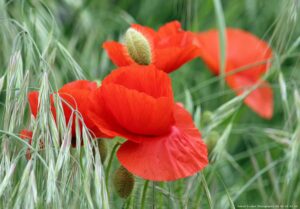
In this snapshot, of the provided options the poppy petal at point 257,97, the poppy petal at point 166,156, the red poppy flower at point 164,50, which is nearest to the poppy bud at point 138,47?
the red poppy flower at point 164,50

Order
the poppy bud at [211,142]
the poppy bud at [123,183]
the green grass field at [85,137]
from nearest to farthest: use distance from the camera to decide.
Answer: the green grass field at [85,137] < the poppy bud at [123,183] < the poppy bud at [211,142]

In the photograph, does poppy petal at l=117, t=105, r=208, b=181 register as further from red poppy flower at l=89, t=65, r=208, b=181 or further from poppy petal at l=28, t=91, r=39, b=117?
poppy petal at l=28, t=91, r=39, b=117

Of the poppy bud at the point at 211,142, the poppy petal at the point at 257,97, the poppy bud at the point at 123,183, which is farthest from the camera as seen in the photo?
the poppy petal at the point at 257,97

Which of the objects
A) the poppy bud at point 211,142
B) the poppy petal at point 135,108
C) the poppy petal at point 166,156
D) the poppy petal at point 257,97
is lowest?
the poppy petal at point 166,156

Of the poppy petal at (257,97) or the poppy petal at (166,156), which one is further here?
the poppy petal at (257,97)

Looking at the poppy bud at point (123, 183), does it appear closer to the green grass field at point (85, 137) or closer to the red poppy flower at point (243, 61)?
the green grass field at point (85, 137)

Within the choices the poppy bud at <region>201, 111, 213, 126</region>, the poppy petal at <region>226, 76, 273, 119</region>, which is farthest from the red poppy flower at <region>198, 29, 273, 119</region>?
the poppy bud at <region>201, 111, 213, 126</region>

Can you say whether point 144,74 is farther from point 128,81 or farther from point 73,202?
point 73,202
